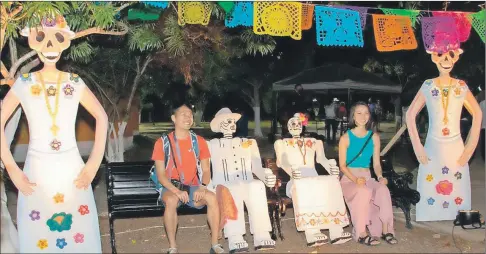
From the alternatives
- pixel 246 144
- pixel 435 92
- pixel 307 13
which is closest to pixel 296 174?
pixel 246 144

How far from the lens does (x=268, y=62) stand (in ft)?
77.8

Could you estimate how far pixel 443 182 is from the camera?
7027 mm

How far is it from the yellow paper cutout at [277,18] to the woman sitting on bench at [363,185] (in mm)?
1235

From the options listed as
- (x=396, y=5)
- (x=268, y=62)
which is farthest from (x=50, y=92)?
(x=268, y=62)

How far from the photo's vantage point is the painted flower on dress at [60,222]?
5203mm

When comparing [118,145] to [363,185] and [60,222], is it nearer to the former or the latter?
[60,222]

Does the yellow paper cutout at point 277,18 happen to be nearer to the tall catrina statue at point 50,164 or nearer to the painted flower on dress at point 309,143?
the painted flower on dress at point 309,143

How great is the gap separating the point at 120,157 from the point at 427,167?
632 centimetres

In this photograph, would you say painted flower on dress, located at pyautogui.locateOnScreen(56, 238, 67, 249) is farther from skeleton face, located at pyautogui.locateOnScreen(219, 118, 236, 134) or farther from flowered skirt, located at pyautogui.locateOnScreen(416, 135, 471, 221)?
flowered skirt, located at pyautogui.locateOnScreen(416, 135, 471, 221)

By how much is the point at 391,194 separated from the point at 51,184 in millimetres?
3976

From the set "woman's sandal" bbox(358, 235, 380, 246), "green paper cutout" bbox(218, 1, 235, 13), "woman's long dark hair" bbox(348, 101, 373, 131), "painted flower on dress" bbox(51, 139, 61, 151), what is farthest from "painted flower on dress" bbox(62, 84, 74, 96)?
"woman's sandal" bbox(358, 235, 380, 246)

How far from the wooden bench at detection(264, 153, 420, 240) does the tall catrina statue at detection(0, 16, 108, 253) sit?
202 cm

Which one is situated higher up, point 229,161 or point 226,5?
point 226,5

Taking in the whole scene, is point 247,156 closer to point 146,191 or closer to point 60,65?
point 146,191
